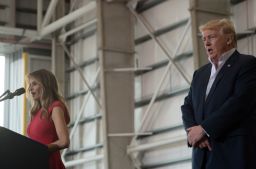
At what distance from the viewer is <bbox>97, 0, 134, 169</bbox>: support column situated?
8.90 metres

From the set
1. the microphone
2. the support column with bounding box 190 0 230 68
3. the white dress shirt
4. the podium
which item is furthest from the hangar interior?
the podium

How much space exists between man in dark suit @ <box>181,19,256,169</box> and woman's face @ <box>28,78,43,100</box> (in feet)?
2.68

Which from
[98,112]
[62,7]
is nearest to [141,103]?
[98,112]

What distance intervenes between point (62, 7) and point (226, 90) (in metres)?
8.41

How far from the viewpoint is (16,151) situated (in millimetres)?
2797

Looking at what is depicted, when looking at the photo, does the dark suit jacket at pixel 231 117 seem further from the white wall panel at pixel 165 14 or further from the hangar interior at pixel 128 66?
the white wall panel at pixel 165 14

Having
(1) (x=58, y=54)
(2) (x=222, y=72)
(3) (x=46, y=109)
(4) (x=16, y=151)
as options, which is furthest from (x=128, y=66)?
(4) (x=16, y=151)

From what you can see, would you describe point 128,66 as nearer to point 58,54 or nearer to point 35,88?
point 58,54

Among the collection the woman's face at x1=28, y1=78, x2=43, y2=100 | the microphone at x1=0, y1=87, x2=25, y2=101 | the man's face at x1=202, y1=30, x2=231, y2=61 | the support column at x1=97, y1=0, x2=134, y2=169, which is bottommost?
the microphone at x1=0, y1=87, x2=25, y2=101

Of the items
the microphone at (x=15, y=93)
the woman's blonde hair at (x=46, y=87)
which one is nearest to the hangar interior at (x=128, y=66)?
the woman's blonde hair at (x=46, y=87)

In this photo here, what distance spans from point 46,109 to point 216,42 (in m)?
1.02

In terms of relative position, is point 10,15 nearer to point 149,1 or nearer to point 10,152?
point 149,1

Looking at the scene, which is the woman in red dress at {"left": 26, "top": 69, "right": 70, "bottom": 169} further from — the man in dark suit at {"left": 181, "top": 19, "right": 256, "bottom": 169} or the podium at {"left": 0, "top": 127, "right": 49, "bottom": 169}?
the man in dark suit at {"left": 181, "top": 19, "right": 256, "bottom": 169}

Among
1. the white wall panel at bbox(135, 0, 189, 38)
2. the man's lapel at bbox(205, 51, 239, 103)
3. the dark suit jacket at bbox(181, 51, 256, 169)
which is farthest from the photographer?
the white wall panel at bbox(135, 0, 189, 38)
